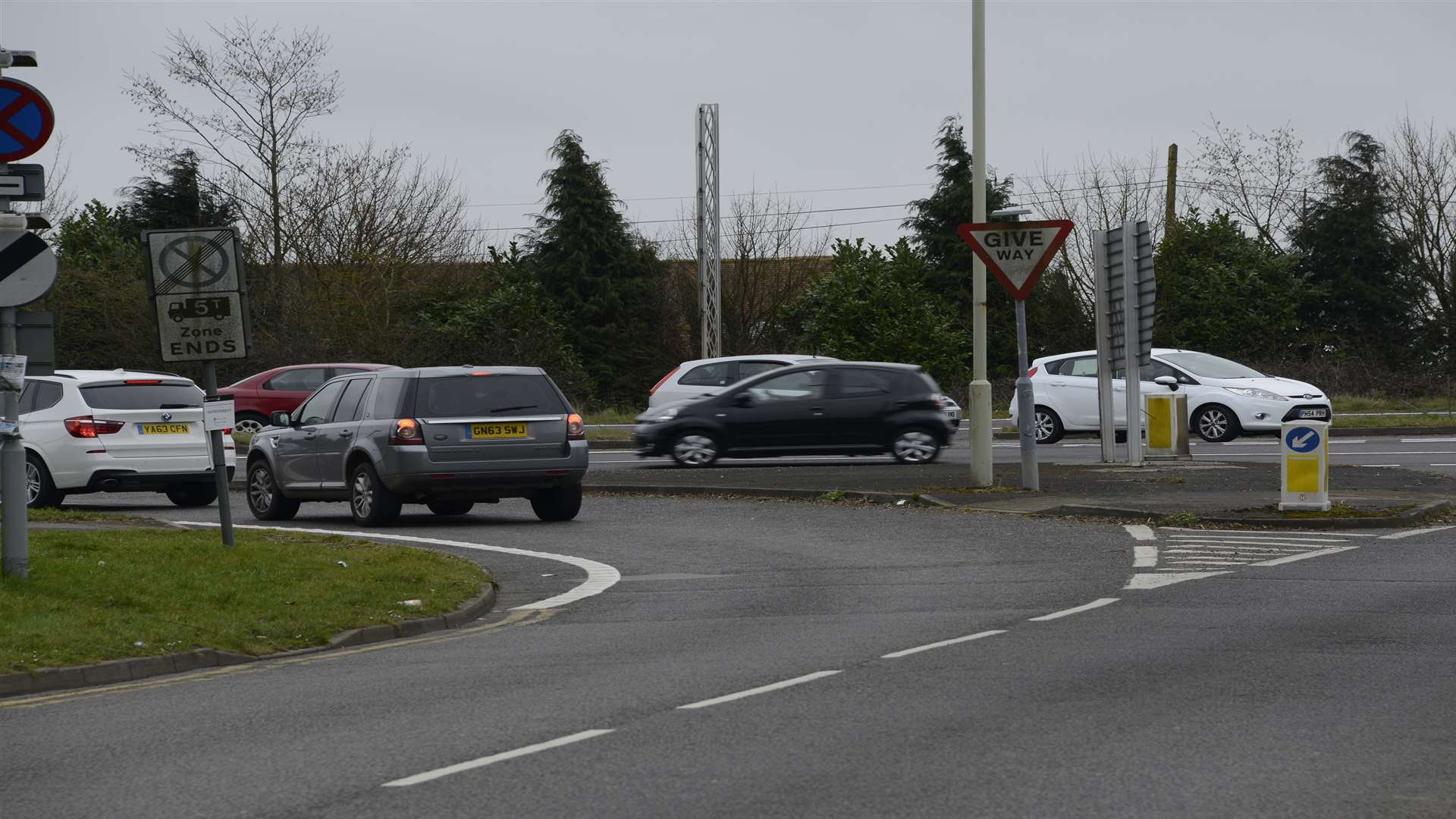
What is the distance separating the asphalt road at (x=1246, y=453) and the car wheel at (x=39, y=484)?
7941 millimetres

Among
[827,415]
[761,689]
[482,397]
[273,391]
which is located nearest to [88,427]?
[482,397]

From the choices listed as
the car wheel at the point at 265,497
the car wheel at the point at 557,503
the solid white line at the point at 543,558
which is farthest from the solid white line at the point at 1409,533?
the car wheel at the point at 265,497

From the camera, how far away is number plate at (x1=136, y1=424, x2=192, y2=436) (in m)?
18.9

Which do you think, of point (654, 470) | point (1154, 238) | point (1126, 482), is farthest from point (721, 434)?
point (1154, 238)

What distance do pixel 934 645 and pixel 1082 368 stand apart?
777 inches

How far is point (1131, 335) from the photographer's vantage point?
2209cm

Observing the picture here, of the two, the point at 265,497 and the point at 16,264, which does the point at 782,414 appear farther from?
the point at 16,264

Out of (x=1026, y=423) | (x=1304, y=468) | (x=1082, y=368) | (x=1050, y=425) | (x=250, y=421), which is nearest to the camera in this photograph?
(x=1304, y=468)

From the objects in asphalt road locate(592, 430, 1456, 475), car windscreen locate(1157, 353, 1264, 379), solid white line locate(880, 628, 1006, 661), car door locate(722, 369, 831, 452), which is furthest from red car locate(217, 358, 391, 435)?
solid white line locate(880, 628, 1006, 661)

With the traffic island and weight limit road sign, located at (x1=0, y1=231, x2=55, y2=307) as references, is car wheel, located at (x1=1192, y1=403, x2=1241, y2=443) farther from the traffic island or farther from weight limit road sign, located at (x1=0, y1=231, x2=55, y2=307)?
→ weight limit road sign, located at (x1=0, y1=231, x2=55, y2=307)

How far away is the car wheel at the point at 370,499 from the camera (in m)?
17.4

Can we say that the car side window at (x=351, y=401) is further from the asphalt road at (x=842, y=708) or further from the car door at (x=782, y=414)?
the car door at (x=782, y=414)

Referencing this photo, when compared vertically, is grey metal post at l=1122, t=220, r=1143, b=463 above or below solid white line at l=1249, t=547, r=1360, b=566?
above

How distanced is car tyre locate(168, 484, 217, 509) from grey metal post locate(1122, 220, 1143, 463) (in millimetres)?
11239
